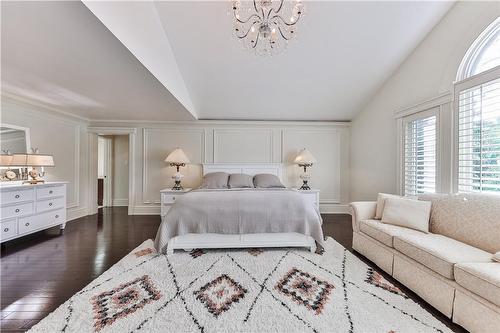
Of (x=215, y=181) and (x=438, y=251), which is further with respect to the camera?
(x=215, y=181)

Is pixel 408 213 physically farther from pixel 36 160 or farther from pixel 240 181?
pixel 36 160

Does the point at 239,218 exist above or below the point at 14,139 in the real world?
below

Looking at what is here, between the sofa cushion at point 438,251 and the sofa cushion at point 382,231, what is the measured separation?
9cm

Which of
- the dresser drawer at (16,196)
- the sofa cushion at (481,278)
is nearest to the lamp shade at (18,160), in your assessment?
the dresser drawer at (16,196)

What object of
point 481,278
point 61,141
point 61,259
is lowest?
point 61,259

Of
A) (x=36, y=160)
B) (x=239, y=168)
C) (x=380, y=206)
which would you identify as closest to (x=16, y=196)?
(x=36, y=160)

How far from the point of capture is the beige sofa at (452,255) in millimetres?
1390

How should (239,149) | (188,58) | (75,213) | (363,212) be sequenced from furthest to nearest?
(239,149) → (75,213) → (188,58) → (363,212)

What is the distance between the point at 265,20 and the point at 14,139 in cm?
412

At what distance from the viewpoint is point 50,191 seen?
3.41m

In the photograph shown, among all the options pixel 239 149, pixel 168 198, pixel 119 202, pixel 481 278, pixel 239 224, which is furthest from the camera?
pixel 119 202

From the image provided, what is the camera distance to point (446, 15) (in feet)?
8.89

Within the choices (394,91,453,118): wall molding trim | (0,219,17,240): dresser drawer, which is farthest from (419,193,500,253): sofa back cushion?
(0,219,17,240): dresser drawer

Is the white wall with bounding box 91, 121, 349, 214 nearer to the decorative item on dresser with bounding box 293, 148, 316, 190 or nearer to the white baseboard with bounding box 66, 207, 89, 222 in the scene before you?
the decorative item on dresser with bounding box 293, 148, 316, 190
